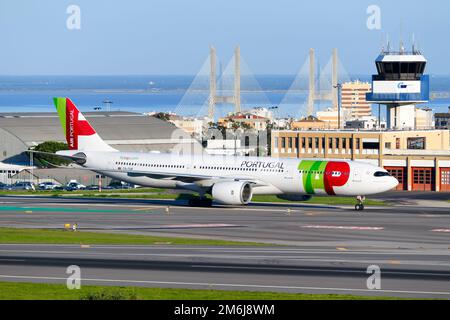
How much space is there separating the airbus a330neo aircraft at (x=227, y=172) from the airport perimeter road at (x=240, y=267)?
827 inches

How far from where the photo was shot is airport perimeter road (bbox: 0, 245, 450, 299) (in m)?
38.7

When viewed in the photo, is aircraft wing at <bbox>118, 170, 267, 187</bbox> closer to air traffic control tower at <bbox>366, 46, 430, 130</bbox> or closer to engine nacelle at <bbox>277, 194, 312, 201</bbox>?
engine nacelle at <bbox>277, 194, 312, 201</bbox>

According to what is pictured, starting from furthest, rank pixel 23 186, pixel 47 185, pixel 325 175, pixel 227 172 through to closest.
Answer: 1. pixel 47 185
2. pixel 23 186
3. pixel 227 172
4. pixel 325 175

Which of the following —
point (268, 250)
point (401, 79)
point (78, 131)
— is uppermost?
point (401, 79)

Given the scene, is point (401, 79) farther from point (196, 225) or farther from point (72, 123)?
point (196, 225)

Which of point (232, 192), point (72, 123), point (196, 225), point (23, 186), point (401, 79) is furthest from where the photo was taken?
point (401, 79)

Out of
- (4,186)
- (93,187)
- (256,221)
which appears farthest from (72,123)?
(4,186)

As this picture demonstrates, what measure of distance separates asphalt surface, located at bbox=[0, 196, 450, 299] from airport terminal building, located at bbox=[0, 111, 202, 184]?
57461 mm

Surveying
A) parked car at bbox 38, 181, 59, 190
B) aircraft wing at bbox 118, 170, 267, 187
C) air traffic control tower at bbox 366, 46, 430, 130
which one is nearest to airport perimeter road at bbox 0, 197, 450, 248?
aircraft wing at bbox 118, 170, 267, 187

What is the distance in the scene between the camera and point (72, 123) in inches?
3221

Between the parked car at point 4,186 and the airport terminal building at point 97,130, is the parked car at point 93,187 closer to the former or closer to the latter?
the airport terminal building at point 97,130

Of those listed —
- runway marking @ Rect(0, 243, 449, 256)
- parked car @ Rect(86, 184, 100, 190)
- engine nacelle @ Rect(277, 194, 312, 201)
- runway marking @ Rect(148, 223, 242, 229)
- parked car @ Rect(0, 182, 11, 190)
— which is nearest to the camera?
runway marking @ Rect(0, 243, 449, 256)

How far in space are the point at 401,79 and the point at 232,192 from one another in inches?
2397

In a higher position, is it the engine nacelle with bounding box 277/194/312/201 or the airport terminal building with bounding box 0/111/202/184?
the airport terminal building with bounding box 0/111/202/184
